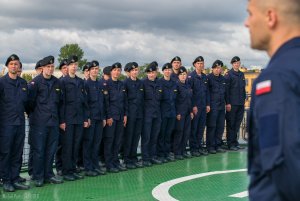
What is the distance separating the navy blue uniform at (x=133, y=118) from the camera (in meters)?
8.80

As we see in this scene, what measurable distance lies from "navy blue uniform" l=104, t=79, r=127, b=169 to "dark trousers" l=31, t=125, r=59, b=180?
135 centimetres

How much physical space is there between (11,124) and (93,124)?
1.77 metres

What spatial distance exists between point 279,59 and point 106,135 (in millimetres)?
7033

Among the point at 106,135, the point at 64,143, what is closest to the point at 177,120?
the point at 106,135

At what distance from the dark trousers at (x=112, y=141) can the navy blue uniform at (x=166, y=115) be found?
1.32 metres

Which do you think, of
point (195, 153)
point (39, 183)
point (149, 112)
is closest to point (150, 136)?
point (149, 112)

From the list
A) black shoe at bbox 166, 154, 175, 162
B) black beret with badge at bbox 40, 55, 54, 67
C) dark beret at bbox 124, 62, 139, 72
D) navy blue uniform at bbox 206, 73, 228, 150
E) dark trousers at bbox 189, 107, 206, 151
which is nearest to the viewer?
black beret with badge at bbox 40, 55, 54, 67

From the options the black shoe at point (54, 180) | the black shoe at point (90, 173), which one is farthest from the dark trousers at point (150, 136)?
the black shoe at point (54, 180)

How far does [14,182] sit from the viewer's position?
6770 mm

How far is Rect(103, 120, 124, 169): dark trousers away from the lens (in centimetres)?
839

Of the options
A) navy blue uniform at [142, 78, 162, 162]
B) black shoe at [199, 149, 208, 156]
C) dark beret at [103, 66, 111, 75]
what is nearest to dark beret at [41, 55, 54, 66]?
dark beret at [103, 66, 111, 75]

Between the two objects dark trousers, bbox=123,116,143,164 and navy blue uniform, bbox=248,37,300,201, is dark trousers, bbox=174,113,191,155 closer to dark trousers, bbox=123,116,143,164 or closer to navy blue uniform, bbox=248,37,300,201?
dark trousers, bbox=123,116,143,164

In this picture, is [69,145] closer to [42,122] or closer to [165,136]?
[42,122]

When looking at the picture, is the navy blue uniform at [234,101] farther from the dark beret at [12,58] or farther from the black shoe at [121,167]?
the dark beret at [12,58]
